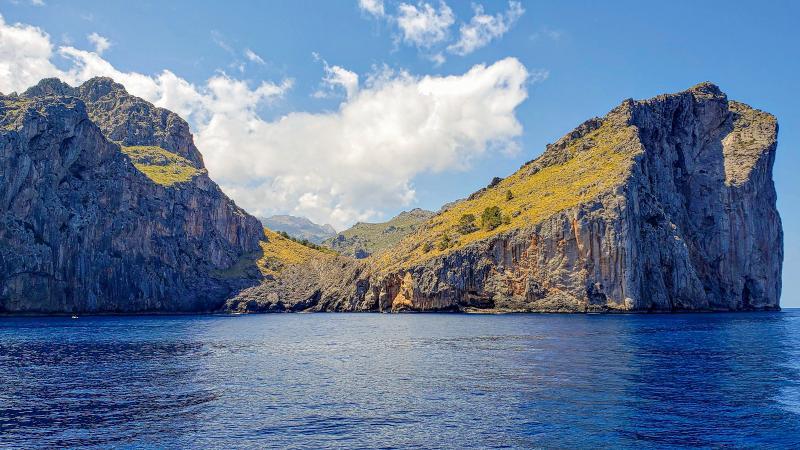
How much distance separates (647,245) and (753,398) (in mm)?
117102

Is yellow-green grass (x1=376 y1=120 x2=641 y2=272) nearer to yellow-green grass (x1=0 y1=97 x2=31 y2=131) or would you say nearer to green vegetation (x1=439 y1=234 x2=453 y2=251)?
green vegetation (x1=439 y1=234 x2=453 y2=251)

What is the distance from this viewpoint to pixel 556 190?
17250 cm

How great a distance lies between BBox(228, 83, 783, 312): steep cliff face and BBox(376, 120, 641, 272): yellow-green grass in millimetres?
576

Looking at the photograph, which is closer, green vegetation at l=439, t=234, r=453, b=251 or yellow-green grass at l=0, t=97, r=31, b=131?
green vegetation at l=439, t=234, r=453, b=251

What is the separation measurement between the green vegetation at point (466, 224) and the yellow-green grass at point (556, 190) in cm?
181

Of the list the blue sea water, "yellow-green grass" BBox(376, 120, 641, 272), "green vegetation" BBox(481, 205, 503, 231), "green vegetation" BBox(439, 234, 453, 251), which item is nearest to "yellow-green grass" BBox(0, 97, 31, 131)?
"yellow-green grass" BBox(376, 120, 641, 272)

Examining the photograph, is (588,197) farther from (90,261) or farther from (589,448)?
(90,261)

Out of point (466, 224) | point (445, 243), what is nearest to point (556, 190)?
point (466, 224)

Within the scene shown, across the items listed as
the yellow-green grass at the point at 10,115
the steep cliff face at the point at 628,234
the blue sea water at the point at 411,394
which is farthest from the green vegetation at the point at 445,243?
the yellow-green grass at the point at 10,115

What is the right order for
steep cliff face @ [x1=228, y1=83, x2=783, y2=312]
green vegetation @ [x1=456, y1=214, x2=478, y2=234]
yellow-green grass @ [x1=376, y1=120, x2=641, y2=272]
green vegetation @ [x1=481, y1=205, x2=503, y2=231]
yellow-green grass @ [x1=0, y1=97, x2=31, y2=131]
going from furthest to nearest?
green vegetation @ [x1=456, y1=214, x2=478, y2=234] < yellow-green grass @ [x1=0, y1=97, x2=31, y2=131] < green vegetation @ [x1=481, y1=205, x2=503, y2=231] < yellow-green grass @ [x1=376, y1=120, x2=641, y2=272] < steep cliff face @ [x1=228, y1=83, x2=783, y2=312]

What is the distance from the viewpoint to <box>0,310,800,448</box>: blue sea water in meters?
31.3

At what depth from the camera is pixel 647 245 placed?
151 m

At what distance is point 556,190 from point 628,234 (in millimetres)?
34129

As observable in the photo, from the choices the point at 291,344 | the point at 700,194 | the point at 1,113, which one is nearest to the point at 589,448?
the point at 291,344
